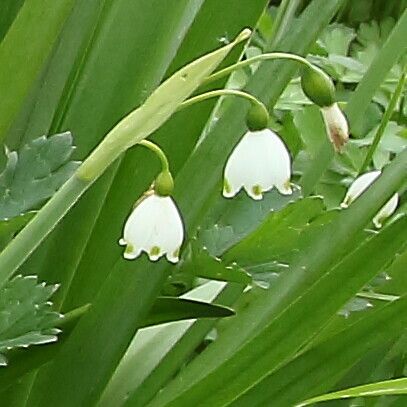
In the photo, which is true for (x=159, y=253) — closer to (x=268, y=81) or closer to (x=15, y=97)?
(x=15, y=97)

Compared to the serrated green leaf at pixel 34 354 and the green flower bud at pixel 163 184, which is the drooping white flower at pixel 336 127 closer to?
the green flower bud at pixel 163 184

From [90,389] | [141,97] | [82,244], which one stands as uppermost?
[141,97]

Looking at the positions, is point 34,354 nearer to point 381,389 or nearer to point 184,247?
point 184,247

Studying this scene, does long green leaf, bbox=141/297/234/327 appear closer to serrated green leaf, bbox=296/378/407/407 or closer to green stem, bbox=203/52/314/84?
serrated green leaf, bbox=296/378/407/407

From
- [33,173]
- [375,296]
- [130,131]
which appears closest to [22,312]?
[33,173]

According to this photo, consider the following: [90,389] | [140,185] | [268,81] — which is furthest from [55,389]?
[268,81]

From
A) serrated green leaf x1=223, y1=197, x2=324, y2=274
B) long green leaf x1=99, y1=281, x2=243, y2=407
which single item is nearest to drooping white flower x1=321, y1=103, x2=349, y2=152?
serrated green leaf x1=223, y1=197, x2=324, y2=274
